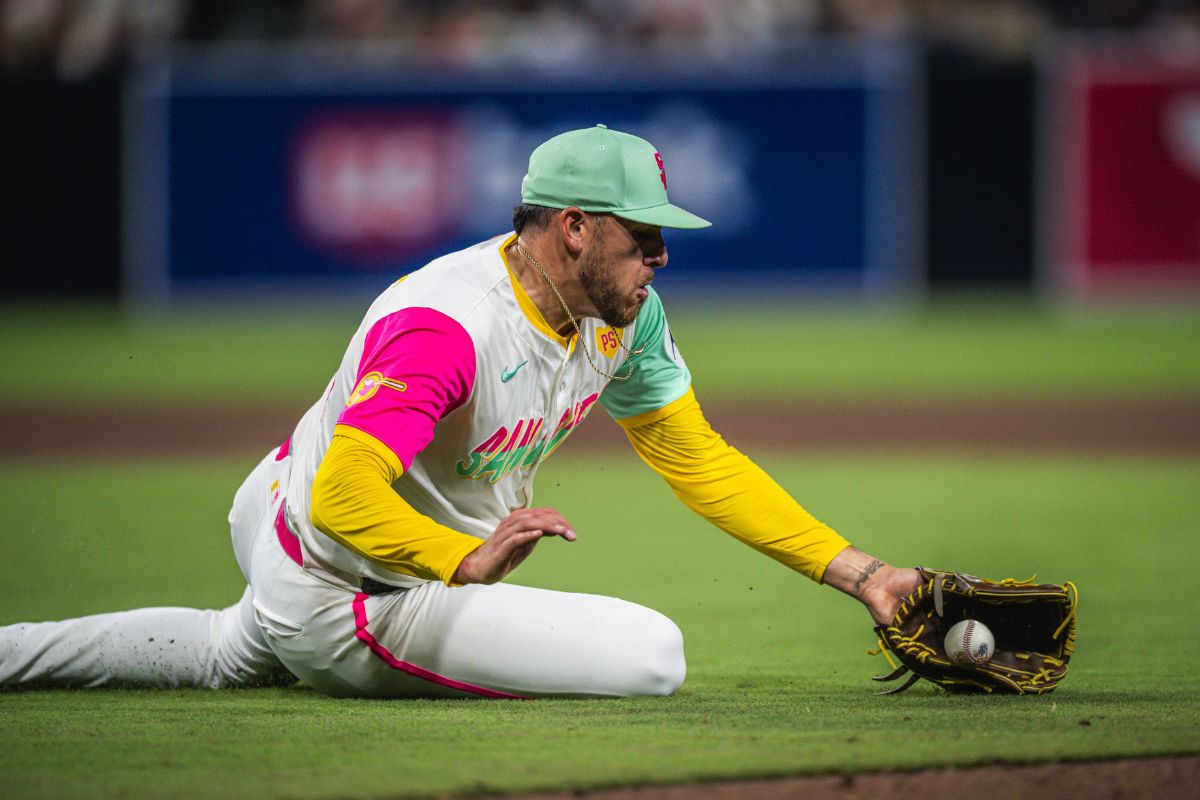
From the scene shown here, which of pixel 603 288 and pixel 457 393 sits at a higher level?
pixel 603 288

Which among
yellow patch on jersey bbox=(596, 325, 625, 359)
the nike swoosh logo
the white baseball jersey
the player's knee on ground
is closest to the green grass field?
the player's knee on ground

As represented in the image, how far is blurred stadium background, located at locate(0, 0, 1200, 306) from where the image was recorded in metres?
16.1

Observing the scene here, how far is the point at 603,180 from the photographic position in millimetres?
4102

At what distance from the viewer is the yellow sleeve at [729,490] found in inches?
179

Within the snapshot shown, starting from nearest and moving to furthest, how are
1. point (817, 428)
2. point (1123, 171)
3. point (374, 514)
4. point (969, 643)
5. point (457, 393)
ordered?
point (374, 514), point (457, 393), point (969, 643), point (817, 428), point (1123, 171)

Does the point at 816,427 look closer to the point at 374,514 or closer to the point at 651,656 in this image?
the point at 651,656

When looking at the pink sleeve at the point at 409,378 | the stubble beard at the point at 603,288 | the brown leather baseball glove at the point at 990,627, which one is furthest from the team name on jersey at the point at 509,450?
the brown leather baseball glove at the point at 990,627

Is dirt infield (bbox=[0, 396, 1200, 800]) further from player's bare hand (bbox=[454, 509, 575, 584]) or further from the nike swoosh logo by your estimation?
player's bare hand (bbox=[454, 509, 575, 584])

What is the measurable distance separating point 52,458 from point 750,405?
4697 mm

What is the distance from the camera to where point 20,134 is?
16391 mm

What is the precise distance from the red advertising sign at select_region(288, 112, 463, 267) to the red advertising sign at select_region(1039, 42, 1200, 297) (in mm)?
5867

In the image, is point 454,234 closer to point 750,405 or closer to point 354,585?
point 750,405

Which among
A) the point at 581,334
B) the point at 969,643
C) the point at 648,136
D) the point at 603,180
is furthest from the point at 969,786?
the point at 648,136

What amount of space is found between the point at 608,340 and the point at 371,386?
0.87 m
